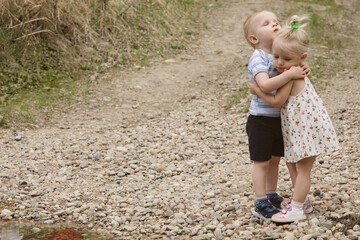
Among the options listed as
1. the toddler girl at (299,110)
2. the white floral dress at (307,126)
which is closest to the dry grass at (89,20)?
the toddler girl at (299,110)

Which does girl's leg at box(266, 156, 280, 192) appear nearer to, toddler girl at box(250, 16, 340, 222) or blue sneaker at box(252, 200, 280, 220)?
blue sneaker at box(252, 200, 280, 220)

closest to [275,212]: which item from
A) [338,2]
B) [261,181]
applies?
[261,181]

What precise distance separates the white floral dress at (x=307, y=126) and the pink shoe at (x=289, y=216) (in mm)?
490

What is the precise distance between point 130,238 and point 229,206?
0.98 meters

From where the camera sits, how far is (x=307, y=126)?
12.8 feet

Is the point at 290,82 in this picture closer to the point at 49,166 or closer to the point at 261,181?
the point at 261,181

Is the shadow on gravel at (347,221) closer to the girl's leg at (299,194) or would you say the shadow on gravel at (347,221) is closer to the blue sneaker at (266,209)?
the girl's leg at (299,194)

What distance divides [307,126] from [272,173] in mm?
698

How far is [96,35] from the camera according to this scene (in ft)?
33.5

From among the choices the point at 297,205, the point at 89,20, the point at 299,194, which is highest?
the point at 89,20

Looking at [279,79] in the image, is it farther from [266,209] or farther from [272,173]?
[266,209]

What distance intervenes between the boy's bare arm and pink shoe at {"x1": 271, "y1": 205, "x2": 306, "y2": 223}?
105cm

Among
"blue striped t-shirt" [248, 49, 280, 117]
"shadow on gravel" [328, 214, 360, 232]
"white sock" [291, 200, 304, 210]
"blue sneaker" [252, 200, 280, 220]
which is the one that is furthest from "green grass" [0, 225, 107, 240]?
"shadow on gravel" [328, 214, 360, 232]

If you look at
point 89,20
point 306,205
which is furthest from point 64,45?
point 306,205
